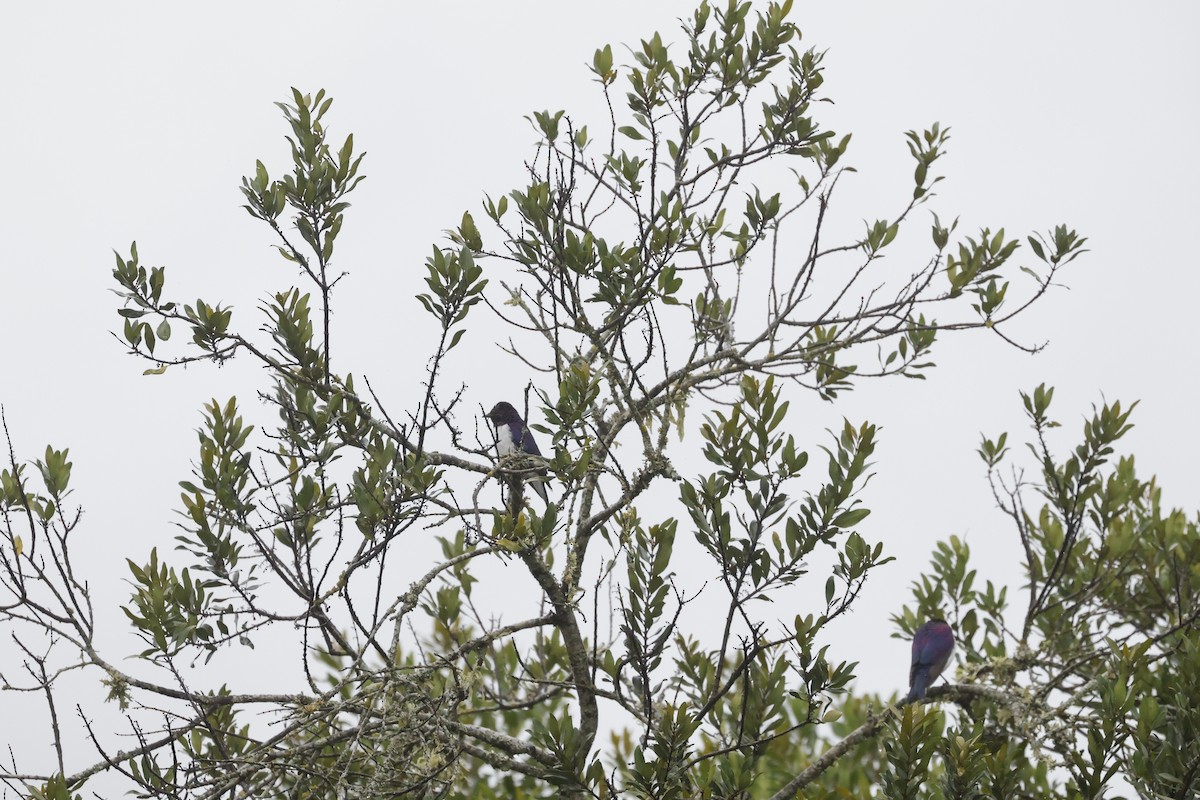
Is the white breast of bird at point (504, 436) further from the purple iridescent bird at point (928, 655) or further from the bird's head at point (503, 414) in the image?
the purple iridescent bird at point (928, 655)

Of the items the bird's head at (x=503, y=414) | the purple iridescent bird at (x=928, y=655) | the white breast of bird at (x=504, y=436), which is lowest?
the purple iridescent bird at (x=928, y=655)

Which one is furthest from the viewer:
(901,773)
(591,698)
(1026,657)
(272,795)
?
(1026,657)

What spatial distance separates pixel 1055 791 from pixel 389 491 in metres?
3.35

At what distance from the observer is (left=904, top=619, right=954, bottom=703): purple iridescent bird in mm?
6293

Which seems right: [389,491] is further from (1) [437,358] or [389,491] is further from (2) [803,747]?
(2) [803,747]

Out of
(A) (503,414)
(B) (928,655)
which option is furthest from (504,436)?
(B) (928,655)

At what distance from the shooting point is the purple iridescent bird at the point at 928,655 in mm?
6293

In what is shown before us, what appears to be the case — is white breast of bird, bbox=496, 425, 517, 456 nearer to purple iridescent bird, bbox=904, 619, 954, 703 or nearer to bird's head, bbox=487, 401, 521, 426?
bird's head, bbox=487, 401, 521, 426

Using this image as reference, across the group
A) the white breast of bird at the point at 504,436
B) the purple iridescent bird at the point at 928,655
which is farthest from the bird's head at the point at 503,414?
the purple iridescent bird at the point at 928,655

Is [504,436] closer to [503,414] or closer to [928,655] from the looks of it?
[503,414]

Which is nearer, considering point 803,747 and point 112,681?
point 112,681

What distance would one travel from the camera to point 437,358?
13.0 ft

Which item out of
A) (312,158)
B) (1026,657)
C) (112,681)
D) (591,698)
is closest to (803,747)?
(1026,657)

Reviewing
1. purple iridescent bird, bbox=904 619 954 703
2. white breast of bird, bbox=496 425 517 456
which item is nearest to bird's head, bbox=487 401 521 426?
white breast of bird, bbox=496 425 517 456
